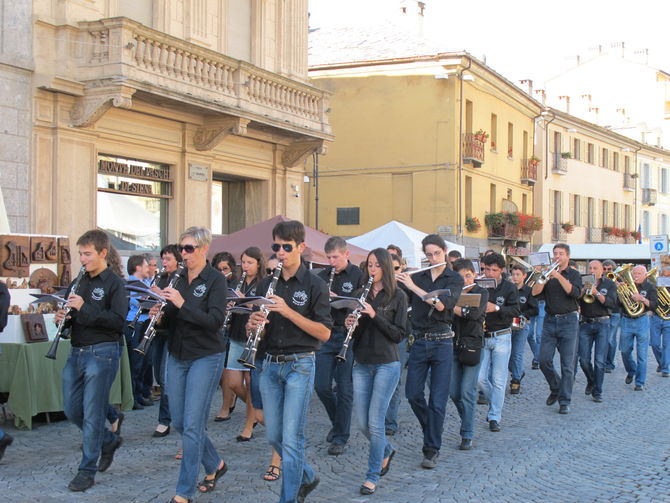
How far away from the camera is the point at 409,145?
3053 cm

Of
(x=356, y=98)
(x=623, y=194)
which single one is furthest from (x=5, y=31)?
(x=623, y=194)

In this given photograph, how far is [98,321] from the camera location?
20.7ft

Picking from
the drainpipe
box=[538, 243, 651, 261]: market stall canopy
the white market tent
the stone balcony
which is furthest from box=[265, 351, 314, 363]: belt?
box=[538, 243, 651, 261]: market stall canopy

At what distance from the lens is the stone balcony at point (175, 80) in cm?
1371

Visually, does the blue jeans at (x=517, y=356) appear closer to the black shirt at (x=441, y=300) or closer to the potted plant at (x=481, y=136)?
the black shirt at (x=441, y=300)

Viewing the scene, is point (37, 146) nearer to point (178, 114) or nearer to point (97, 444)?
point (178, 114)

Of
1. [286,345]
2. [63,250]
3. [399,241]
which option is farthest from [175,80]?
[286,345]

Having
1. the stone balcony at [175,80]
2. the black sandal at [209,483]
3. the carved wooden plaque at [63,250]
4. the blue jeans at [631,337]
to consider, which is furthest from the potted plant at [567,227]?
the black sandal at [209,483]

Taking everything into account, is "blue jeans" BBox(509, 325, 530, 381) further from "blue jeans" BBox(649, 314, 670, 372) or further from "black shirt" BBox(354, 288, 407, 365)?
"black shirt" BBox(354, 288, 407, 365)

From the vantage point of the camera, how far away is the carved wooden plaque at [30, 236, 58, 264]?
32.8 ft

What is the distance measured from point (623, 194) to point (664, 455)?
4262 cm

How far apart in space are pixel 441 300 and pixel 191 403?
267cm

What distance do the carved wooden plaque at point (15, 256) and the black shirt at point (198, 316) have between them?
446 cm

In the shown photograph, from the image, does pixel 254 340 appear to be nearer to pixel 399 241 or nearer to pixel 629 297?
pixel 629 297
